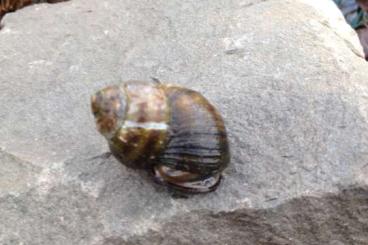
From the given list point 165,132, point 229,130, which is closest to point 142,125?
point 165,132

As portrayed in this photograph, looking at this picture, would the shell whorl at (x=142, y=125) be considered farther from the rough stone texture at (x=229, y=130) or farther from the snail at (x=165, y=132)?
the rough stone texture at (x=229, y=130)

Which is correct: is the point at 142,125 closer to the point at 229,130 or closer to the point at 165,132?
the point at 165,132

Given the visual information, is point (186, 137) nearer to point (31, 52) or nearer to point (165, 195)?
point (165, 195)

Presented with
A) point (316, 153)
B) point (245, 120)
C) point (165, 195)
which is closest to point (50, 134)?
point (165, 195)

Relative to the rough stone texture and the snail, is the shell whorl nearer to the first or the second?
the snail

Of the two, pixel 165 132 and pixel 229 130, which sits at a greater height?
pixel 165 132
